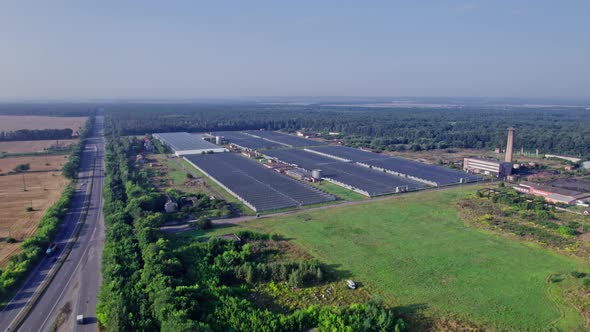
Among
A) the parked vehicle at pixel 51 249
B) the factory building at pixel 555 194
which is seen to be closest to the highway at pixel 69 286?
the parked vehicle at pixel 51 249

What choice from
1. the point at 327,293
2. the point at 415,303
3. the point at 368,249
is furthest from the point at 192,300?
the point at 368,249

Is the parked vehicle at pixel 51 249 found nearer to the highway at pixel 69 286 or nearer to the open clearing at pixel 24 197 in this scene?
the highway at pixel 69 286

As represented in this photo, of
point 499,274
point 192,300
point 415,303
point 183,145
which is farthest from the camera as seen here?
point 183,145

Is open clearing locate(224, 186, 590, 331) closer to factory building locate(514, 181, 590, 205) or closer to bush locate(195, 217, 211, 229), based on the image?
bush locate(195, 217, 211, 229)

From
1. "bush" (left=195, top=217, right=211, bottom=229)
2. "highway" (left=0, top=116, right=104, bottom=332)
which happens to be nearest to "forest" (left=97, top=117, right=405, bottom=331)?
"highway" (left=0, top=116, right=104, bottom=332)

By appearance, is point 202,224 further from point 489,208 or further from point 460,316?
point 489,208

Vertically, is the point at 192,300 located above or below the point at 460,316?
above

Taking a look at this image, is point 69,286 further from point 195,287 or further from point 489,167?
point 489,167
